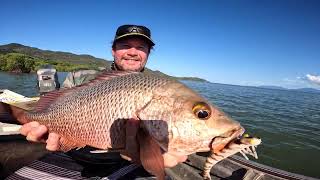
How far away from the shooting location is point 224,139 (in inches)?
76.8

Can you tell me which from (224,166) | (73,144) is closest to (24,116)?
(73,144)

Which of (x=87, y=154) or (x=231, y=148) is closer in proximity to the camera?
(x=231, y=148)

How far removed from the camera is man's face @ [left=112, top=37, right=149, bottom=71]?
4.81 metres

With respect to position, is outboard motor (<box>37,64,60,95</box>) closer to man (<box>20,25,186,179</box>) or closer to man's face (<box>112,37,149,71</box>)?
man (<box>20,25,186,179</box>)

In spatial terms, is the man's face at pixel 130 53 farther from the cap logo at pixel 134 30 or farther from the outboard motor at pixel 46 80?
the outboard motor at pixel 46 80

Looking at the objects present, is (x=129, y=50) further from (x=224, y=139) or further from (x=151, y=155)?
(x=224, y=139)

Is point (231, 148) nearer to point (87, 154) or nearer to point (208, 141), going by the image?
point (208, 141)

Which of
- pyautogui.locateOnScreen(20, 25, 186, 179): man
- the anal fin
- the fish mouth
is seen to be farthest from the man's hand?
the fish mouth

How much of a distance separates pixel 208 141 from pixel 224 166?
3.60 metres

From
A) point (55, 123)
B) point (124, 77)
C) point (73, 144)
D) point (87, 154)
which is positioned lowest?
point (87, 154)

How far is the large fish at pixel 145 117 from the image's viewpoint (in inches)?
81.2

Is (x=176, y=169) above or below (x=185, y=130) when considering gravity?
below

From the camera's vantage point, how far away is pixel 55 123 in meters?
2.75

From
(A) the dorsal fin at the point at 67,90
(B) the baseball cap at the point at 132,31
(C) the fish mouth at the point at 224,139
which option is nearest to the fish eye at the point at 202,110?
(C) the fish mouth at the point at 224,139
